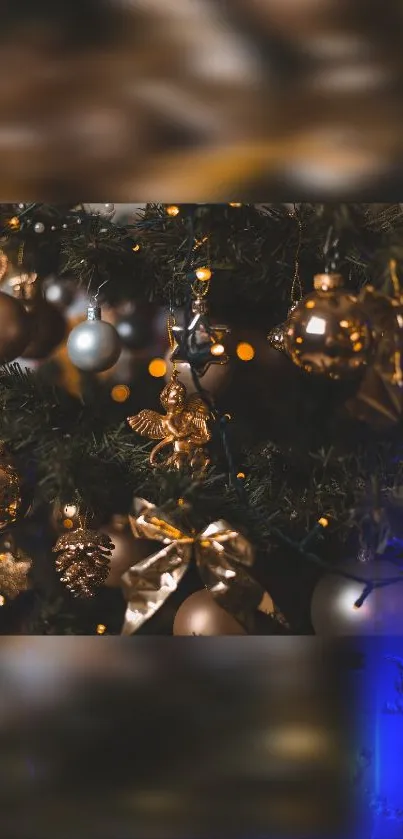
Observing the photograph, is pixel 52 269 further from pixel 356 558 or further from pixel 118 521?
pixel 356 558

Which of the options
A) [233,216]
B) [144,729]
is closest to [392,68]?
[233,216]

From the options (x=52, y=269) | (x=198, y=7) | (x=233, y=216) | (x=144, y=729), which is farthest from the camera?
(x=52, y=269)

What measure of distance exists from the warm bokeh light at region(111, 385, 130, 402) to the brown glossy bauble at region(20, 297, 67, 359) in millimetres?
75

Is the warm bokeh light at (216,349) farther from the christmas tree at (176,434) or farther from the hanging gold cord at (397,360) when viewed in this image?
the hanging gold cord at (397,360)

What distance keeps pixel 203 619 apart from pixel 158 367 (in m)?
0.27

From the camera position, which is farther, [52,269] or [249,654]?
[52,269]

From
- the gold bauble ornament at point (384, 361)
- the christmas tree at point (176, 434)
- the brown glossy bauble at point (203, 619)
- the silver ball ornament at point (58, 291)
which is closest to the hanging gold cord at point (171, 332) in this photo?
the christmas tree at point (176, 434)

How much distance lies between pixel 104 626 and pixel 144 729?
0.93 feet

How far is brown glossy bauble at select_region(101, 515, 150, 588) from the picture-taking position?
0.86 metres

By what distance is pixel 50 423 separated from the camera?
85 cm

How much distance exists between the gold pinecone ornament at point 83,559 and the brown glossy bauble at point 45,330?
0.19 metres

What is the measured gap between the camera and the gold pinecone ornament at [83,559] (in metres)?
0.83

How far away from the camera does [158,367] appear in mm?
899

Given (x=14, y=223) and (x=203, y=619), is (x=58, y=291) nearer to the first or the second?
(x=14, y=223)
